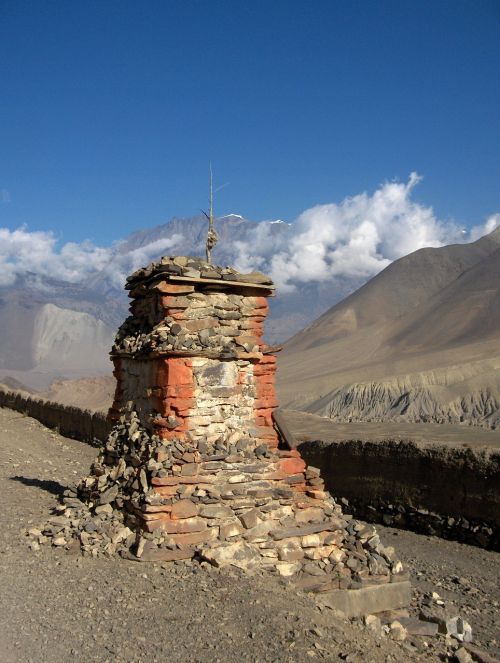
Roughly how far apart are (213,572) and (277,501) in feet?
3.52

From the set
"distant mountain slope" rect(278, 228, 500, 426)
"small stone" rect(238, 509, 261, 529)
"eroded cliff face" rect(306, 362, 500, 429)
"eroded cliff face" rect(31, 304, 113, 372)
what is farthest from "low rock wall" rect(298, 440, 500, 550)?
"eroded cliff face" rect(31, 304, 113, 372)

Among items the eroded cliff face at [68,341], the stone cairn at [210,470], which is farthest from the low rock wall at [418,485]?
the eroded cliff face at [68,341]

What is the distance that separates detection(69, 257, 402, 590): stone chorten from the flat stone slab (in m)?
0.09

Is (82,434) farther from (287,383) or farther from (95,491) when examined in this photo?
(287,383)

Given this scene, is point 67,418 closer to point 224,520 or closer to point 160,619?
point 224,520

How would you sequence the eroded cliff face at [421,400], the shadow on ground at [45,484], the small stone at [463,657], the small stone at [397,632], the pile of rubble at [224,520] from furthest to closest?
1. the eroded cliff face at [421,400]
2. the shadow on ground at [45,484]
3. the pile of rubble at [224,520]
4. the small stone at [397,632]
5. the small stone at [463,657]

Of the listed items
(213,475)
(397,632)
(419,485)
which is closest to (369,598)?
(397,632)

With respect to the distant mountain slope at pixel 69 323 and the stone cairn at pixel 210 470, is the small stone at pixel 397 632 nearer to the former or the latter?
the stone cairn at pixel 210 470

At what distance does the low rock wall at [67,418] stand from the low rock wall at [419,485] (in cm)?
547

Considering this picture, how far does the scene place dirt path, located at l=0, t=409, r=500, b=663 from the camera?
4.51 metres

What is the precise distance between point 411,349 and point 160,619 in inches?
1794

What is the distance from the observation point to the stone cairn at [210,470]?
20.5ft

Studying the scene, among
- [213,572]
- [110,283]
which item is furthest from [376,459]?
[110,283]

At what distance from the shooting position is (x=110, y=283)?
541 ft
